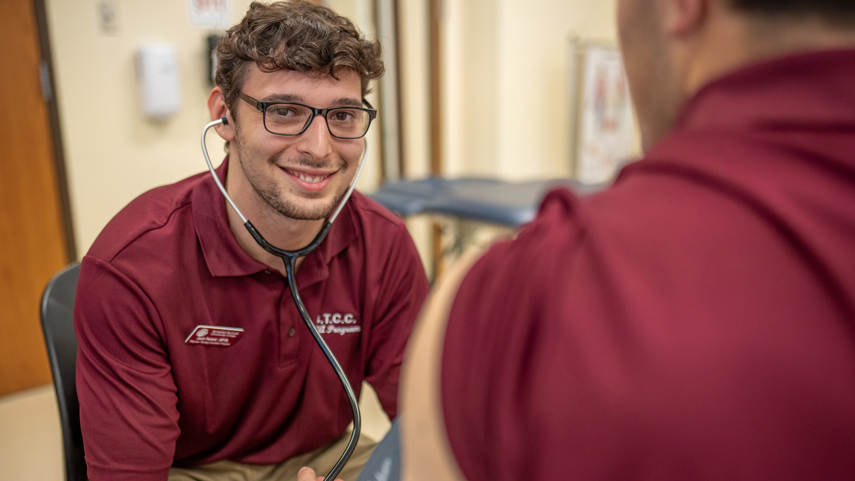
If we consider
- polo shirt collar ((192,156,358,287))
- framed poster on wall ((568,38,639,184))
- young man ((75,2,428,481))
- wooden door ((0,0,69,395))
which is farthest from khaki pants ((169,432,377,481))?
framed poster on wall ((568,38,639,184))

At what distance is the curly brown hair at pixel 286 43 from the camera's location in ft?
2.93

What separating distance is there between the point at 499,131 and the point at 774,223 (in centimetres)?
318

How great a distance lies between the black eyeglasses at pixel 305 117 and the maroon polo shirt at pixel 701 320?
66 centimetres

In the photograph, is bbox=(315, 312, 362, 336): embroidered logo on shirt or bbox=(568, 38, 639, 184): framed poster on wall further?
bbox=(568, 38, 639, 184): framed poster on wall

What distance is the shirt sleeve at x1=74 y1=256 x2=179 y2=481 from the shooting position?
0.84 metres

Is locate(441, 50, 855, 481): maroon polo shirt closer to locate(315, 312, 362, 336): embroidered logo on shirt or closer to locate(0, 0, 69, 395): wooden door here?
locate(315, 312, 362, 336): embroidered logo on shirt

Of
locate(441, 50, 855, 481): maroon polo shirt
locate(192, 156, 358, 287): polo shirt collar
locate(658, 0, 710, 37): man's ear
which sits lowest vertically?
locate(192, 156, 358, 287): polo shirt collar

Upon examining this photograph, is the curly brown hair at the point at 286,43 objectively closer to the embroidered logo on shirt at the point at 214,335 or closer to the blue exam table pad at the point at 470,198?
the embroidered logo on shirt at the point at 214,335

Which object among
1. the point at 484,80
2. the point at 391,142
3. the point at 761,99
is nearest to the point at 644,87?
the point at 761,99

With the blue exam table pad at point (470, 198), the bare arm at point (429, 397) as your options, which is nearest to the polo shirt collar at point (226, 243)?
the bare arm at point (429, 397)

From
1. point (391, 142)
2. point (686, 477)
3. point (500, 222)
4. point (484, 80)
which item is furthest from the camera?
point (484, 80)

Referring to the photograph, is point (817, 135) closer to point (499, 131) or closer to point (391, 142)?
point (391, 142)

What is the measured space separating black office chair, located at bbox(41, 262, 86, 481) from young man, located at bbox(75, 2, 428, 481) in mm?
44

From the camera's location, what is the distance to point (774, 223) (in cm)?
31
